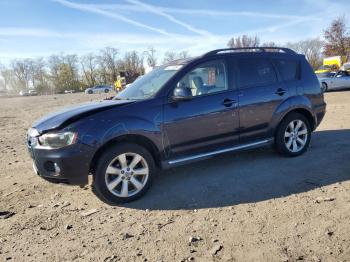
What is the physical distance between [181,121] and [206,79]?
0.88 m

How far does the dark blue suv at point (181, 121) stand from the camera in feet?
14.2

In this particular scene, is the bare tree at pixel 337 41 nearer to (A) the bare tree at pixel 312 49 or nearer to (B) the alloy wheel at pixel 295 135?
(A) the bare tree at pixel 312 49

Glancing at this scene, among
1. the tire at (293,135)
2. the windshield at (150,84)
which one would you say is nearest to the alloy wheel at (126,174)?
the windshield at (150,84)

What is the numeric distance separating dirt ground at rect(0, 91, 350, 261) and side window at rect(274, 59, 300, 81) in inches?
55.6

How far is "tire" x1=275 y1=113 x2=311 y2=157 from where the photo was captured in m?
5.91

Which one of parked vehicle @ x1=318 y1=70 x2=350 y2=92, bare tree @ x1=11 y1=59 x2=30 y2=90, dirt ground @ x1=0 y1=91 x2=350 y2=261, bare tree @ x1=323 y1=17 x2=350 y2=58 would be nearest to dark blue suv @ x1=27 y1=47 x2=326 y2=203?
dirt ground @ x1=0 y1=91 x2=350 y2=261

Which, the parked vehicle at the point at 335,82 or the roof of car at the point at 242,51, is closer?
the roof of car at the point at 242,51

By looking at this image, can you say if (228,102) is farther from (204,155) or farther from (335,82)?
(335,82)

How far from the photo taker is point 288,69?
20.1 feet

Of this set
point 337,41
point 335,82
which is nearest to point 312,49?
point 337,41

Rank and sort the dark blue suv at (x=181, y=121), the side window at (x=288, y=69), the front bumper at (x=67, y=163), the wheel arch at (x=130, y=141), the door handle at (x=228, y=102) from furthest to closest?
the side window at (x=288, y=69), the door handle at (x=228, y=102), the wheel arch at (x=130, y=141), the dark blue suv at (x=181, y=121), the front bumper at (x=67, y=163)

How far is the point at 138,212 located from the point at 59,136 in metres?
1.34

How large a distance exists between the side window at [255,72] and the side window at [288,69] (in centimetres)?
19

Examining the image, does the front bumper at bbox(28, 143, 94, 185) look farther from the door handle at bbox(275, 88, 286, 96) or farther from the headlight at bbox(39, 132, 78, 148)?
the door handle at bbox(275, 88, 286, 96)
